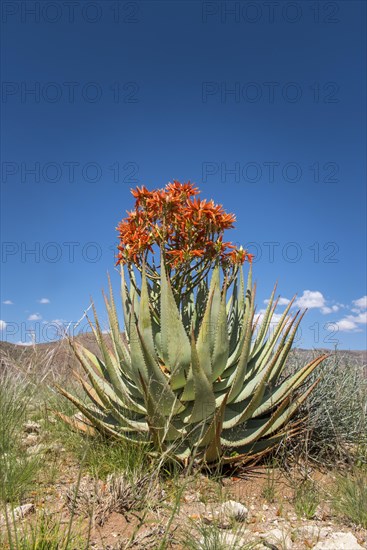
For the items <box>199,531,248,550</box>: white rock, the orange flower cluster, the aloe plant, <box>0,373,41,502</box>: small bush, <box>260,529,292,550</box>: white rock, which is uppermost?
the orange flower cluster

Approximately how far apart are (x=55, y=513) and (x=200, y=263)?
7.68ft

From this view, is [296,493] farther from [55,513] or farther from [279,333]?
[55,513]

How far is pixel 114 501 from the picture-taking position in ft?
11.1

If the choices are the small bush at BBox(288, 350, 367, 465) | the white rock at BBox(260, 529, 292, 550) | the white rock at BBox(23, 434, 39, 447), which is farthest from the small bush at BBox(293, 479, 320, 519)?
the white rock at BBox(23, 434, 39, 447)

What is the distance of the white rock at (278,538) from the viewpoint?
9.79 feet

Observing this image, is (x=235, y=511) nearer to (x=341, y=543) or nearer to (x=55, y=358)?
(x=341, y=543)

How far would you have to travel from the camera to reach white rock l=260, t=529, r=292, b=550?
9.79 ft

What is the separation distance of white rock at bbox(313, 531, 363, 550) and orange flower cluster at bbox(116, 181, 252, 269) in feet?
7.67

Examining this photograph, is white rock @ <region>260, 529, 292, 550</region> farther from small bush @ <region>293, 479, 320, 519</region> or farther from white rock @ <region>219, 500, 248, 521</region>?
small bush @ <region>293, 479, 320, 519</region>

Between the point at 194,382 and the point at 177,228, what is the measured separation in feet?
4.61

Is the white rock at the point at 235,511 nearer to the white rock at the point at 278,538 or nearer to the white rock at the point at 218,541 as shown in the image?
the white rock at the point at 278,538

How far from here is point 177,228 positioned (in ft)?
14.3

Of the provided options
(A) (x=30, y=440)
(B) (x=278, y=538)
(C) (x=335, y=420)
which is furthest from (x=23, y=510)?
(C) (x=335, y=420)

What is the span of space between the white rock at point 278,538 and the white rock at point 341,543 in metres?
0.17
